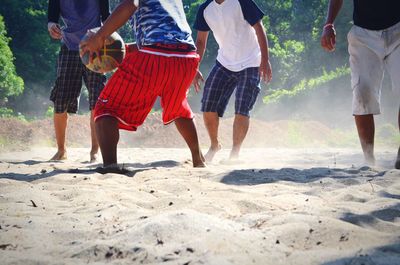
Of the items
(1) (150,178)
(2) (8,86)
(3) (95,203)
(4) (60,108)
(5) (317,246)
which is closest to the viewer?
(5) (317,246)

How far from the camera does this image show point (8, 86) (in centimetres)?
2177

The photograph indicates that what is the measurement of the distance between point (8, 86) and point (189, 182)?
19.8 m

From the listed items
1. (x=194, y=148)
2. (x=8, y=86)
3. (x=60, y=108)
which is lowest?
(x=194, y=148)

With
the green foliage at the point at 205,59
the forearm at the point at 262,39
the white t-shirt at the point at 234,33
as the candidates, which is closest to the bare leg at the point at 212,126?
the white t-shirt at the point at 234,33

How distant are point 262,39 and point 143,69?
2187 mm

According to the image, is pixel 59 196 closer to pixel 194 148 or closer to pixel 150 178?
pixel 150 178

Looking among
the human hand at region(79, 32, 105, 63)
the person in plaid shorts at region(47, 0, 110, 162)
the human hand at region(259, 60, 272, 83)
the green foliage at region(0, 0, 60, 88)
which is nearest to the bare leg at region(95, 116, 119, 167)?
the human hand at region(79, 32, 105, 63)

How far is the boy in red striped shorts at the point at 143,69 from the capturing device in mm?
4328

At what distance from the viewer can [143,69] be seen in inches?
173

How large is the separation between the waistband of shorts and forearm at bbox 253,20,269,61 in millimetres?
1660

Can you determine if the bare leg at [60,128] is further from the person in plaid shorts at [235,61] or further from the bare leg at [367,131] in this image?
the bare leg at [367,131]

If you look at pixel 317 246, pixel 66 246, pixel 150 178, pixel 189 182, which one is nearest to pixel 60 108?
pixel 150 178

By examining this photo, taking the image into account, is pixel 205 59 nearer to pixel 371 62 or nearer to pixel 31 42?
pixel 31 42

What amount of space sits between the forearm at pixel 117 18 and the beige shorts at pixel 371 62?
229cm
